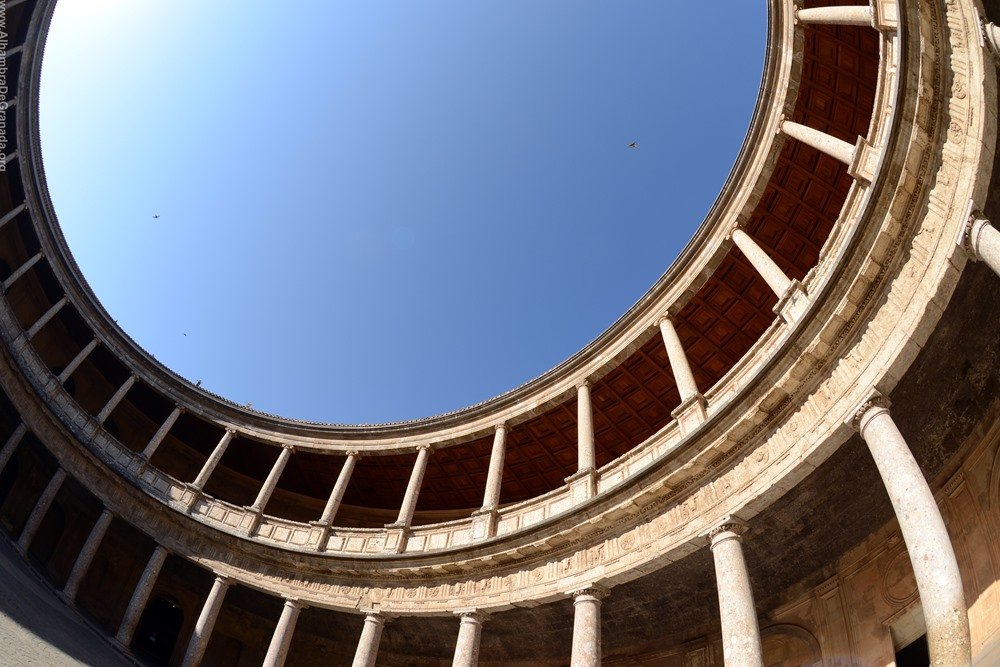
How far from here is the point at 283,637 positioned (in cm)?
1441

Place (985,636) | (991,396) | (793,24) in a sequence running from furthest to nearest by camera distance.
A: (793,24)
(991,396)
(985,636)

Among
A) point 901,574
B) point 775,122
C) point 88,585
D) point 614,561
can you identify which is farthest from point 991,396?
point 88,585

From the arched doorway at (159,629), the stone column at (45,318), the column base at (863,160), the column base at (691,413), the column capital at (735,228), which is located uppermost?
the column capital at (735,228)

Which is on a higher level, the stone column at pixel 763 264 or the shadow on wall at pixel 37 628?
the stone column at pixel 763 264

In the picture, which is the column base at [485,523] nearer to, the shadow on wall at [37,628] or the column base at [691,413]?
the column base at [691,413]

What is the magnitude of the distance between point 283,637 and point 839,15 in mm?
17536

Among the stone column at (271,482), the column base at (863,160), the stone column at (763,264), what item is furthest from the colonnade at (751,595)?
the column base at (863,160)

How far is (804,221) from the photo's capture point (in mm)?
15922

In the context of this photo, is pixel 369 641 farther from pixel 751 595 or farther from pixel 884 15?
pixel 884 15

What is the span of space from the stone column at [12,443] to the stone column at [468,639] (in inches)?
488

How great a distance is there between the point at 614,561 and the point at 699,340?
25.9 ft

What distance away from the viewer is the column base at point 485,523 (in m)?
14.5

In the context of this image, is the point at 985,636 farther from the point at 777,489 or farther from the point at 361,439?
the point at 361,439

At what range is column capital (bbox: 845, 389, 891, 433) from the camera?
8773mm
